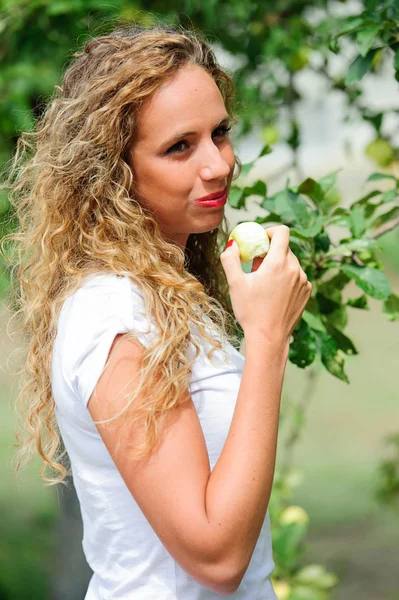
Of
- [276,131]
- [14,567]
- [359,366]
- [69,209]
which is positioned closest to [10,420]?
[14,567]

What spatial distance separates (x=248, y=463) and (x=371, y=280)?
0.61 metres

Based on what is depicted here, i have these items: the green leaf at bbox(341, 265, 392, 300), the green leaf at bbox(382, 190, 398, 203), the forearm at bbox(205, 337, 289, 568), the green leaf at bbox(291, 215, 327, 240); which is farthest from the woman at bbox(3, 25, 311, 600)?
the green leaf at bbox(382, 190, 398, 203)

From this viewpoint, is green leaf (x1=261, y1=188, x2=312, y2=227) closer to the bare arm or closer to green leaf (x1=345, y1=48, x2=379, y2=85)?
green leaf (x1=345, y1=48, x2=379, y2=85)

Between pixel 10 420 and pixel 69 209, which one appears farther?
pixel 10 420

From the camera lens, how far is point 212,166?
4.46 ft

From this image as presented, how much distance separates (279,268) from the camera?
3.95ft

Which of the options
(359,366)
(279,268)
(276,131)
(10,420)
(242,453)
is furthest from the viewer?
(359,366)

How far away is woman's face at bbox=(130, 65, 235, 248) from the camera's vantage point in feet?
4.48

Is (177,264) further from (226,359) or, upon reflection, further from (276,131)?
(276,131)

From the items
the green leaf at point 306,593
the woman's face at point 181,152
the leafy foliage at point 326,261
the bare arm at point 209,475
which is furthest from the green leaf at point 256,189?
the green leaf at point 306,593

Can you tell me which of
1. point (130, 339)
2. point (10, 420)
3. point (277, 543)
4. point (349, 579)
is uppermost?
point (130, 339)

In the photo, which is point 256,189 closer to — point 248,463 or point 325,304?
point 325,304

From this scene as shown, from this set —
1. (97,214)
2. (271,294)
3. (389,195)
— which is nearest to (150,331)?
(271,294)

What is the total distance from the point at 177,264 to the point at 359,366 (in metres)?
6.58
